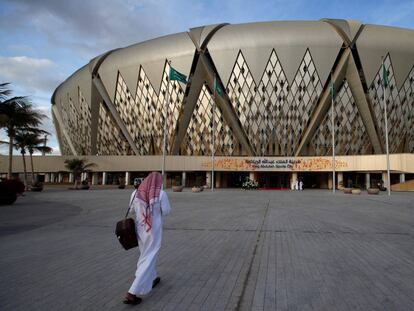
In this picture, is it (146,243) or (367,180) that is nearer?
(146,243)

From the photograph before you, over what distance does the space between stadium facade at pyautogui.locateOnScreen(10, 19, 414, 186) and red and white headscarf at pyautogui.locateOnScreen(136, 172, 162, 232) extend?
4342cm

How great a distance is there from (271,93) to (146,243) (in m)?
49.2

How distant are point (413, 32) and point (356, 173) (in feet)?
77.3

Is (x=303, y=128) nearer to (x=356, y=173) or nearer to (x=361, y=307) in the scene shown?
(x=356, y=173)

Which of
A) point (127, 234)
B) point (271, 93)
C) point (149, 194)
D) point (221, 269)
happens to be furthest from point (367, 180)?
point (127, 234)

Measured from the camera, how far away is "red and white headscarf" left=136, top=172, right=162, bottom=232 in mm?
4145

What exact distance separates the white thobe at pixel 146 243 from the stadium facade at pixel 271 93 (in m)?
43.6

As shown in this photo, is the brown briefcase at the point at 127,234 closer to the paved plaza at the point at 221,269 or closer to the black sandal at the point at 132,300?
the black sandal at the point at 132,300

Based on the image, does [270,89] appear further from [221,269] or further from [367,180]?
[221,269]

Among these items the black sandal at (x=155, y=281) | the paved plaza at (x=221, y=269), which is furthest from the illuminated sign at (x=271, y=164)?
the black sandal at (x=155, y=281)

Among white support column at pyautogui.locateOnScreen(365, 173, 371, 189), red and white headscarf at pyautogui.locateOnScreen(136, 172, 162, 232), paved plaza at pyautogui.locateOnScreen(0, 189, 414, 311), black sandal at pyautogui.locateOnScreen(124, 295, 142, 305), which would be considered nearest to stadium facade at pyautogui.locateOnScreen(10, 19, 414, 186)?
white support column at pyautogui.locateOnScreen(365, 173, 371, 189)

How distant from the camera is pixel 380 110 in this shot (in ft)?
163

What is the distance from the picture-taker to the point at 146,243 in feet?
13.5

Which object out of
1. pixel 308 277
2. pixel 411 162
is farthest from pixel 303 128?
pixel 308 277
